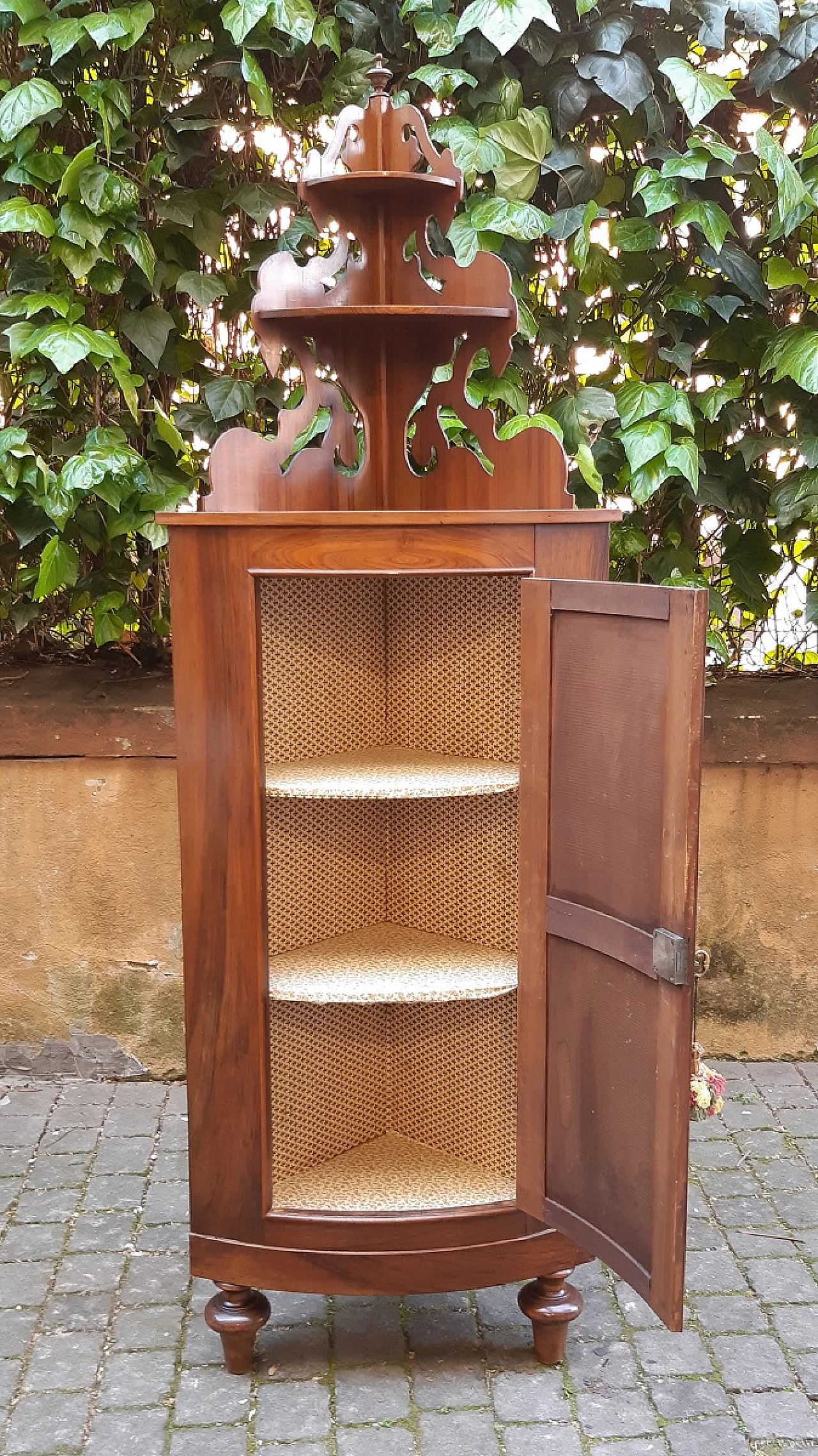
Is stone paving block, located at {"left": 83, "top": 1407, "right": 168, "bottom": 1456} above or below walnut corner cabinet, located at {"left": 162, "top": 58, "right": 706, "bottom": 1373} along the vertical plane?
below

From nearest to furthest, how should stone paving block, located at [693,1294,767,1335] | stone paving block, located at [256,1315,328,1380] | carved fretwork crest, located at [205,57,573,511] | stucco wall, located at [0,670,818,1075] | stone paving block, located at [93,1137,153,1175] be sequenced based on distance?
carved fretwork crest, located at [205,57,573,511], stone paving block, located at [256,1315,328,1380], stone paving block, located at [693,1294,767,1335], stone paving block, located at [93,1137,153,1175], stucco wall, located at [0,670,818,1075]

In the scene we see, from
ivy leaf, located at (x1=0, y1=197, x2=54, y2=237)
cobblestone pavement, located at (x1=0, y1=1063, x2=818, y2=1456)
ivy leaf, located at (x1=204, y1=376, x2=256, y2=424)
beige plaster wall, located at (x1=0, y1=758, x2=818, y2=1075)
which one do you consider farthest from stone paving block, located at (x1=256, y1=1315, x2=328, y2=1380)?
ivy leaf, located at (x1=0, y1=197, x2=54, y2=237)

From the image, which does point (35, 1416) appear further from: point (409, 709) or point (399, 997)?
point (409, 709)

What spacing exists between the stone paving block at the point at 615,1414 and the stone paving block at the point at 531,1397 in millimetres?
39

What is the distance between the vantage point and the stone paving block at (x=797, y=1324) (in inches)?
106

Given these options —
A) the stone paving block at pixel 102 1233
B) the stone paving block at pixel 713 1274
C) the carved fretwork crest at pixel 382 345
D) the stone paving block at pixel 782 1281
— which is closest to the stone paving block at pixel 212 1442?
the stone paving block at pixel 102 1233

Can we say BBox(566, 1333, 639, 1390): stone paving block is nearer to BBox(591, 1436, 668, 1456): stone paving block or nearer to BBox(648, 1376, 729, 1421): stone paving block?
BBox(648, 1376, 729, 1421): stone paving block

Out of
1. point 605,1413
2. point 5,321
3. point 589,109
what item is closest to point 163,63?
point 5,321

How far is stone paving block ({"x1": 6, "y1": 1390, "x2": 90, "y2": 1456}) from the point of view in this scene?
2391mm

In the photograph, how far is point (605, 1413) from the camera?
97.6 inches

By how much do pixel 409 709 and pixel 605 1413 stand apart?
147 centimetres

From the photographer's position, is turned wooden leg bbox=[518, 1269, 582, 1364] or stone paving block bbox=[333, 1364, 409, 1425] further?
turned wooden leg bbox=[518, 1269, 582, 1364]

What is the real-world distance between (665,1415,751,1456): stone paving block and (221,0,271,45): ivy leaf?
10.2 ft

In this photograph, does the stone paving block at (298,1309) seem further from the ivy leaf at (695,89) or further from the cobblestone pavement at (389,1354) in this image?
the ivy leaf at (695,89)
